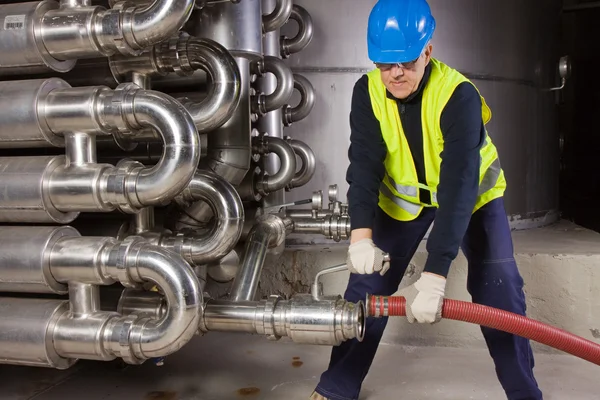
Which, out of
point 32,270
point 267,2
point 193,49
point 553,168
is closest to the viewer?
point 32,270

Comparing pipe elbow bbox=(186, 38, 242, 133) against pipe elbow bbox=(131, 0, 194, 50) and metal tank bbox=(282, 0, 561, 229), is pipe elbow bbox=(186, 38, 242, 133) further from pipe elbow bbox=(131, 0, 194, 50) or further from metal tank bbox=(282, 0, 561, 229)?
metal tank bbox=(282, 0, 561, 229)

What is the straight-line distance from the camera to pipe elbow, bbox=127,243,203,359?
1.38 m

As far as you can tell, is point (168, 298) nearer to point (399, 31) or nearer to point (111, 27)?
point (111, 27)

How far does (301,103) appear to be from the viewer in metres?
2.41

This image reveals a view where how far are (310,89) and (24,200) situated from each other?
131 cm

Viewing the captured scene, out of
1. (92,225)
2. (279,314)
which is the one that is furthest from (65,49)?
(279,314)

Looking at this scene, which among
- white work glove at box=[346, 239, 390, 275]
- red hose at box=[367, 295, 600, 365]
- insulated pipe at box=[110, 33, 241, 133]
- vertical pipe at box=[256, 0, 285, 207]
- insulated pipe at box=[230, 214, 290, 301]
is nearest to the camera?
red hose at box=[367, 295, 600, 365]

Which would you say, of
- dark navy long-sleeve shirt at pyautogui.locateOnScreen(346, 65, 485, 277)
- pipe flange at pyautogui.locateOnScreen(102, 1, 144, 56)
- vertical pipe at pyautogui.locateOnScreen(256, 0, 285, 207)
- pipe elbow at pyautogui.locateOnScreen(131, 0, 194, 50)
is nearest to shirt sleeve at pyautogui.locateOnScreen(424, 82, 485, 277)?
dark navy long-sleeve shirt at pyautogui.locateOnScreen(346, 65, 485, 277)

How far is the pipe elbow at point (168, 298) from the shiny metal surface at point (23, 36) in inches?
21.5

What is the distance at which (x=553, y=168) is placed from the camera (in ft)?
9.85

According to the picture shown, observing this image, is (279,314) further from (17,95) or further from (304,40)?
(304,40)

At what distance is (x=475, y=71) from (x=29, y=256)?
1.98 meters

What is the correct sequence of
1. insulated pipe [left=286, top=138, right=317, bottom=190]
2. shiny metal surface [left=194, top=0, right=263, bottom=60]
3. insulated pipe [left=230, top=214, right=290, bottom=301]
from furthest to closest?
insulated pipe [left=286, top=138, right=317, bottom=190]
shiny metal surface [left=194, top=0, right=263, bottom=60]
insulated pipe [left=230, top=214, right=290, bottom=301]

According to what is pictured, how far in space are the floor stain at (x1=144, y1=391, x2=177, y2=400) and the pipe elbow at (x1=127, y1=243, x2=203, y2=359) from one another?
405 mm
